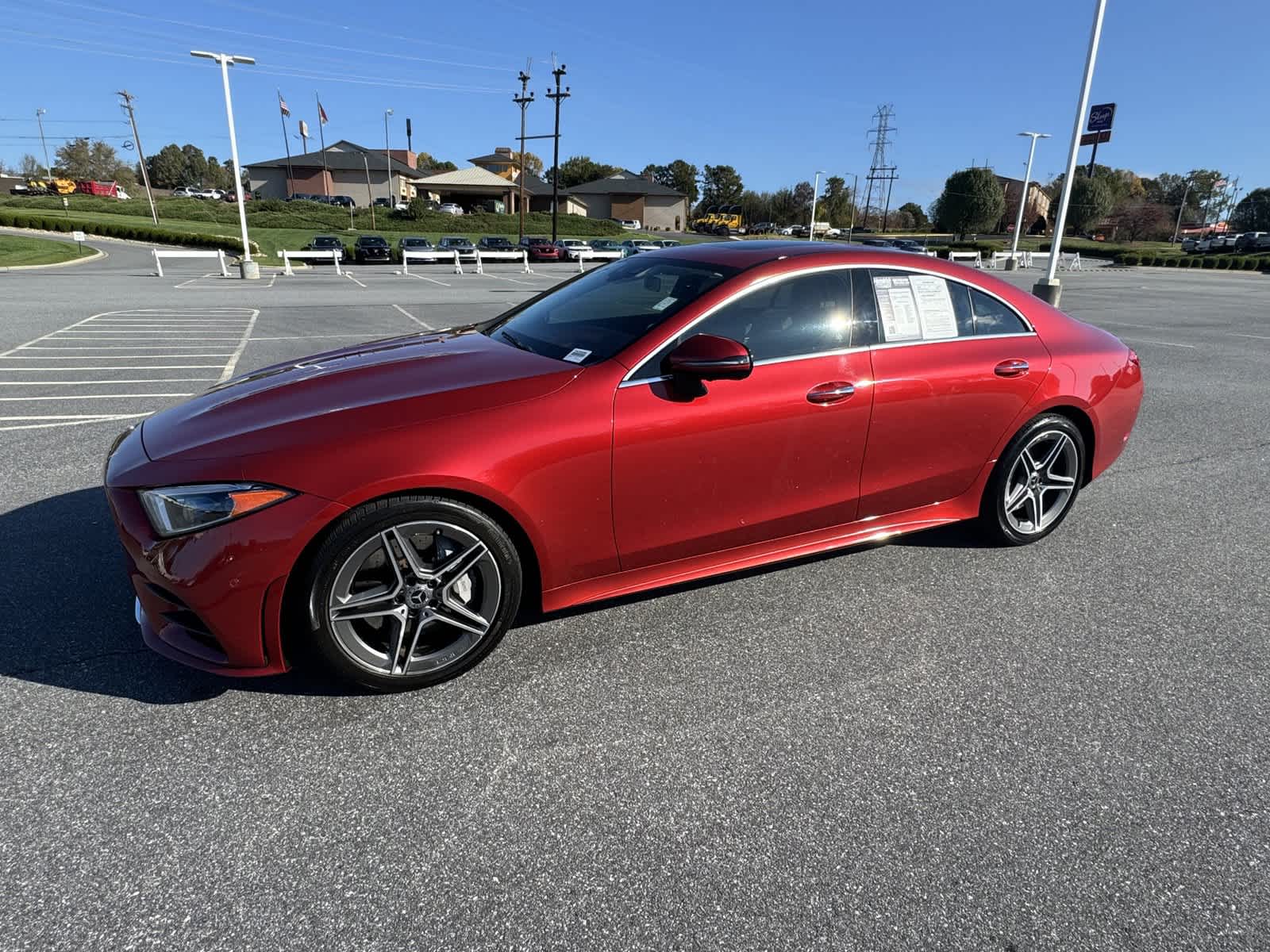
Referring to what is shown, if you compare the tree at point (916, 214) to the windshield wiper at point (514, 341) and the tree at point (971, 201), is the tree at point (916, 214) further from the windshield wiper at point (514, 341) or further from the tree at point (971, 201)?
the windshield wiper at point (514, 341)

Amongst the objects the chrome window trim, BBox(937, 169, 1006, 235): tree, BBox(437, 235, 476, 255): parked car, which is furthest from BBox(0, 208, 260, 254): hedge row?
BBox(937, 169, 1006, 235): tree

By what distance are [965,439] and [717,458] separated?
146 cm

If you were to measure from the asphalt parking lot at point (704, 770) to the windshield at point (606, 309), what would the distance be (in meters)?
1.21

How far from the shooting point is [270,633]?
2541 millimetres

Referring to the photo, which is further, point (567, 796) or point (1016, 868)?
point (567, 796)

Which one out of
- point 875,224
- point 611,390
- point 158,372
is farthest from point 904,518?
point 875,224

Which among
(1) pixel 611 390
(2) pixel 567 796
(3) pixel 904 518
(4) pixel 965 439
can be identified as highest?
→ (1) pixel 611 390

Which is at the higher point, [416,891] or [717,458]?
[717,458]

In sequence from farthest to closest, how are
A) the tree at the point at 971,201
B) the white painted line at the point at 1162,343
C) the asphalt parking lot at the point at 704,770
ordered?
the tree at the point at 971,201 < the white painted line at the point at 1162,343 < the asphalt parking lot at the point at 704,770

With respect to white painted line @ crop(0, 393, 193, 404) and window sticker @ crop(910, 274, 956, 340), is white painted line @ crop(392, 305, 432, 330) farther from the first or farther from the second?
window sticker @ crop(910, 274, 956, 340)

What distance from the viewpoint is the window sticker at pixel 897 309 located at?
354cm

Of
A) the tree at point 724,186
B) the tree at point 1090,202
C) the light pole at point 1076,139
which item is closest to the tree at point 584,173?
the tree at point 724,186

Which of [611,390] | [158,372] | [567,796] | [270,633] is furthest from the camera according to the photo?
[158,372]

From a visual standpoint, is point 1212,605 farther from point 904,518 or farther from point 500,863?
point 500,863
